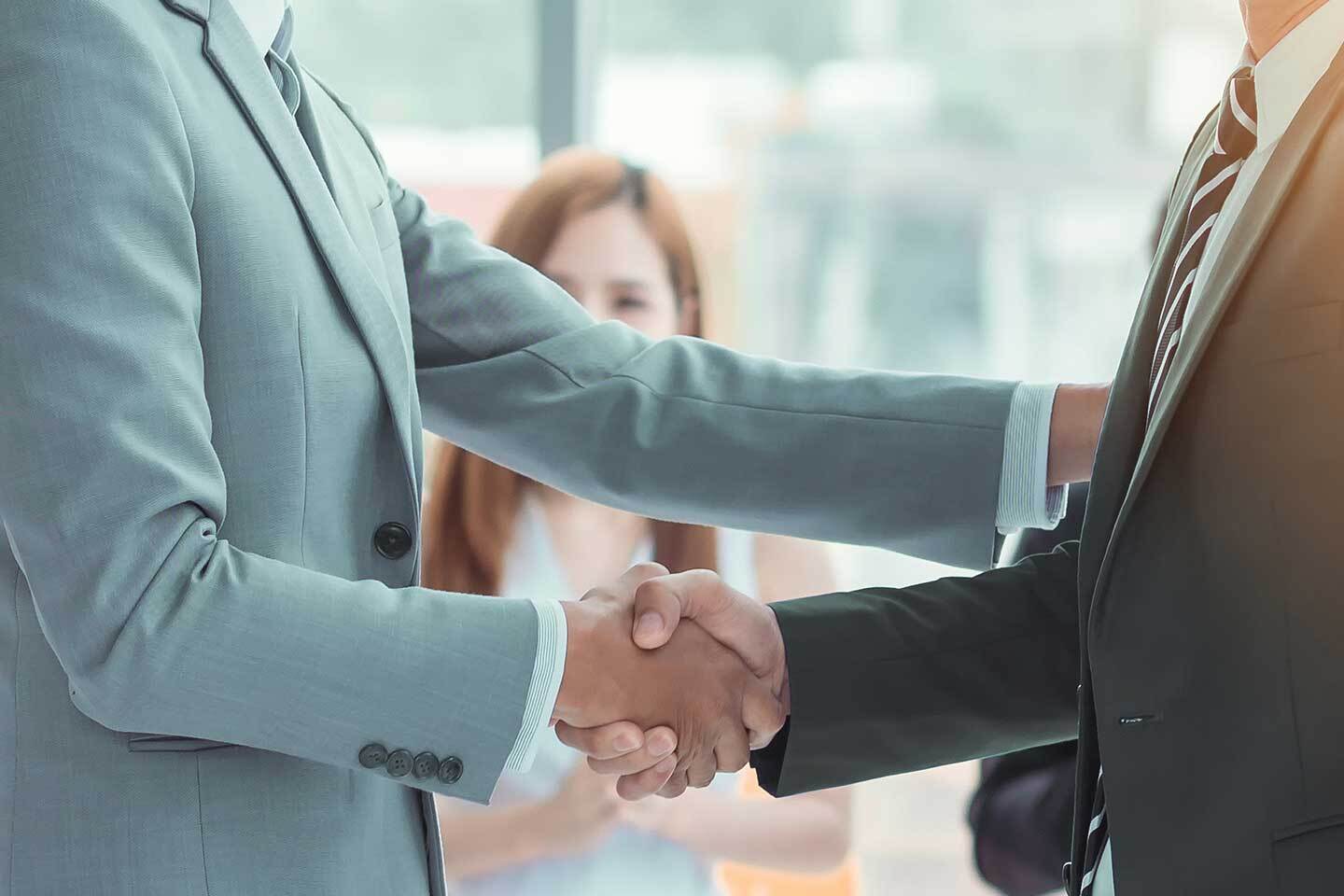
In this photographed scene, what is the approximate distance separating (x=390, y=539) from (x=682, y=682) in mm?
377

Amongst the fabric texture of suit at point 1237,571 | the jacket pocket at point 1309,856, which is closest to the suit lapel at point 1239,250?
the fabric texture of suit at point 1237,571

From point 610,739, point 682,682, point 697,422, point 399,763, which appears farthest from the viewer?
point 697,422

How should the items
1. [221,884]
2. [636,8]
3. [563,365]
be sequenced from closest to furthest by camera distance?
[221,884] → [563,365] → [636,8]

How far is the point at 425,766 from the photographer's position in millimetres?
972

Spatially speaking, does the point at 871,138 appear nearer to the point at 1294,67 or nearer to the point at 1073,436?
the point at 1073,436

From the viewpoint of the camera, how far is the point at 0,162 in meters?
0.88

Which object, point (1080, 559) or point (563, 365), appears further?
point (563, 365)

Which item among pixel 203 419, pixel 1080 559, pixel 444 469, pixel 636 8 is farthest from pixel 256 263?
pixel 636 8

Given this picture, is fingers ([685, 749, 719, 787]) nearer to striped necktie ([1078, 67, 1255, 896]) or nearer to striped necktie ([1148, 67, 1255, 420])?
striped necktie ([1078, 67, 1255, 896])

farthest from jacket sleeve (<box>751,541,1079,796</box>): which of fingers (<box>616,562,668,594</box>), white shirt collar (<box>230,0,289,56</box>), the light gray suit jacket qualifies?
white shirt collar (<box>230,0,289,56</box>)

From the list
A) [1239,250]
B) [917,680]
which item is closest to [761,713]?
[917,680]

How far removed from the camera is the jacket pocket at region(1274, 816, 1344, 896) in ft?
2.81

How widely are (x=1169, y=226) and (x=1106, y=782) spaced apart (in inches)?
18.4

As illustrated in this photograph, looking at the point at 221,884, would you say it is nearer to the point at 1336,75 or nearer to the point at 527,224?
the point at 1336,75
